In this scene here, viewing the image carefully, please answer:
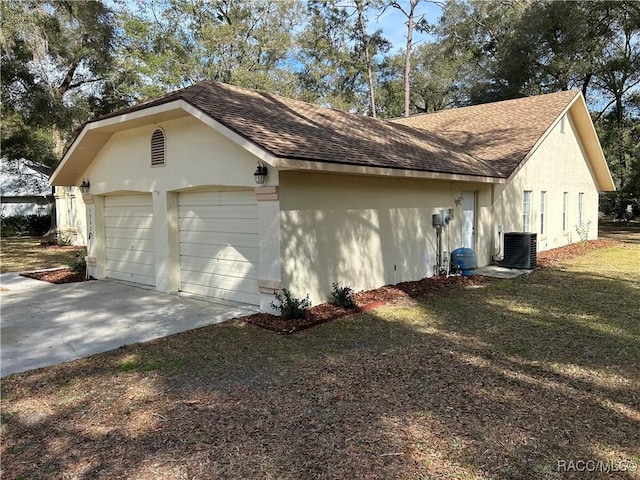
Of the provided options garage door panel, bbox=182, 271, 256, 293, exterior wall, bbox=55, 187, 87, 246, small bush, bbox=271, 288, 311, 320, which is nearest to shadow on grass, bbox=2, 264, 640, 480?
small bush, bbox=271, 288, 311, 320

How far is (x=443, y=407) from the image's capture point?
13.3 feet

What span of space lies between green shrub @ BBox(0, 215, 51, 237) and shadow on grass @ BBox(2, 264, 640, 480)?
2761cm

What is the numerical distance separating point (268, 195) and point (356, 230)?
6.93 ft

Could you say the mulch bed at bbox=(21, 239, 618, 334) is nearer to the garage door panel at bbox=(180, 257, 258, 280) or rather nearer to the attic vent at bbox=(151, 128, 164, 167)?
the garage door panel at bbox=(180, 257, 258, 280)

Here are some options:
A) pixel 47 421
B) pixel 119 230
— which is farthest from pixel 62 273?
pixel 47 421

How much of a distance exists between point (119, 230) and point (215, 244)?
12.3 ft

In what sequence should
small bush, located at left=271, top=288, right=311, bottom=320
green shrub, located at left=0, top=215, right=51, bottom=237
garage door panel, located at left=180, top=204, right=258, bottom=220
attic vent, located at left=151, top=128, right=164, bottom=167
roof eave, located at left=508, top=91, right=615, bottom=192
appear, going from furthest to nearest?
green shrub, located at left=0, top=215, right=51, bottom=237, roof eave, located at left=508, top=91, right=615, bottom=192, attic vent, located at left=151, top=128, right=164, bottom=167, garage door panel, located at left=180, top=204, right=258, bottom=220, small bush, located at left=271, top=288, right=311, bottom=320

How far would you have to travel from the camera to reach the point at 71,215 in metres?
22.2

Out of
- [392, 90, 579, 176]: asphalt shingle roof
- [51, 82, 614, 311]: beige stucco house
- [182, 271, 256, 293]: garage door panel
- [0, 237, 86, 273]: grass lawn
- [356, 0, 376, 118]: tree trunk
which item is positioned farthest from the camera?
[356, 0, 376, 118]: tree trunk

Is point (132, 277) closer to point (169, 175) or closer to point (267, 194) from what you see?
point (169, 175)

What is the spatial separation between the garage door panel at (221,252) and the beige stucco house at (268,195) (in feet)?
0.09

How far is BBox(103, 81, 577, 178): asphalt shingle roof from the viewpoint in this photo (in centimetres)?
738

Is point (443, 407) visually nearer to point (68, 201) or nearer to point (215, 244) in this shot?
point (215, 244)

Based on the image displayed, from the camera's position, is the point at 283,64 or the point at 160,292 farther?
the point at 283,64
